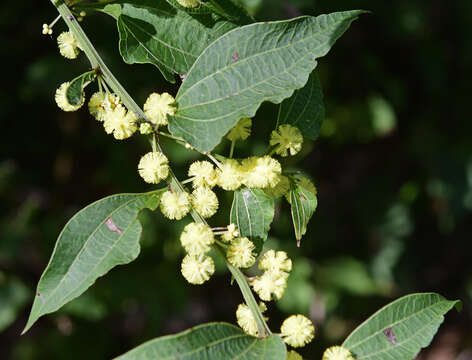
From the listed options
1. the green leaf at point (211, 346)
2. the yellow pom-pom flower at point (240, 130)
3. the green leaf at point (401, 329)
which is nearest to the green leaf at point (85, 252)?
the green leaf at point (211, 346)

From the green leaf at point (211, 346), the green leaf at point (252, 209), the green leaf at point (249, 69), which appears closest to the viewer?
the green leaf at point (211, 346)

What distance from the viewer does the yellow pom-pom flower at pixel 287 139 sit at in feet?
4.66

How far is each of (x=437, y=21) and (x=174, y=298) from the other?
8.57 ft

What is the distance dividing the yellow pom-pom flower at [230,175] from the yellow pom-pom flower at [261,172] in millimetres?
17

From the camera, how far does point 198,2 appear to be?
1397mm

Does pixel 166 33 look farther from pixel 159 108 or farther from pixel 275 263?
pixel 275 263

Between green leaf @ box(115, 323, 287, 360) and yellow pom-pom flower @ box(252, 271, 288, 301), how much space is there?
103mm

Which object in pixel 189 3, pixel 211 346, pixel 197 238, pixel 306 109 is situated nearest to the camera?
pixel 211 346

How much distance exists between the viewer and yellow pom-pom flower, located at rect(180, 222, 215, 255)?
1271 mm

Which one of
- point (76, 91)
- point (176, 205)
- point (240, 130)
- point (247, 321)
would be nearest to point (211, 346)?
point (247, 321)

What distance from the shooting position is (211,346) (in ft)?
3.81

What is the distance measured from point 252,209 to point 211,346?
0.39m

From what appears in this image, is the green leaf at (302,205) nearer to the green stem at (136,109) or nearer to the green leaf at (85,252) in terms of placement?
the green stem at (136,109)

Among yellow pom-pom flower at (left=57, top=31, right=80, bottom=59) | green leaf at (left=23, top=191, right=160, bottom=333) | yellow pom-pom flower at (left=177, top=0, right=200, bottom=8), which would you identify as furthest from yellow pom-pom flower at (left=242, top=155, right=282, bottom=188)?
yellow pom-pom flower at (left=57, top=31, right=80, bottom=59)
